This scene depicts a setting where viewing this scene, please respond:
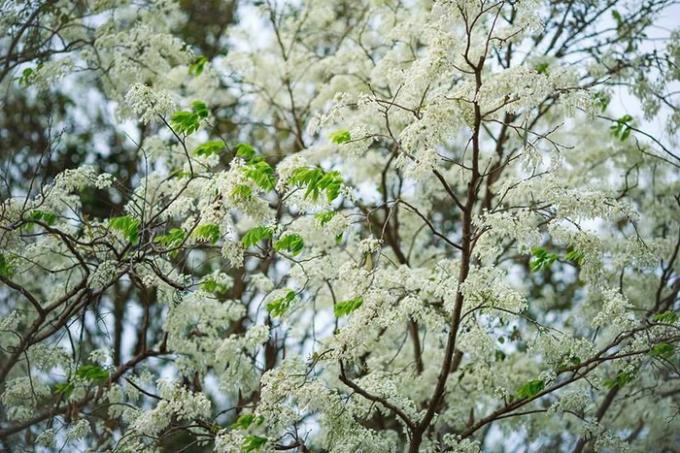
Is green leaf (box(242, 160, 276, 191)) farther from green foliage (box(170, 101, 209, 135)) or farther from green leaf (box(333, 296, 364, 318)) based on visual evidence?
green leaf (box(333, 296, 364, 318))

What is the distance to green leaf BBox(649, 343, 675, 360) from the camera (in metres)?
5.50

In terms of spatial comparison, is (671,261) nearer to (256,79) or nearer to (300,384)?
(300,384)

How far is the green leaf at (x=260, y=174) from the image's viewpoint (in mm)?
5172

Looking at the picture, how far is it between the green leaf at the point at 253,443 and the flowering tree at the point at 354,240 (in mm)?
31

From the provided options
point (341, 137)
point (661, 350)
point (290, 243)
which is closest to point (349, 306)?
point (290, 243)

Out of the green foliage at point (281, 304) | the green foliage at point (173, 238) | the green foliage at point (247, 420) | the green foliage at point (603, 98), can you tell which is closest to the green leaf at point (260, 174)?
the green foliage at point (173, 238)

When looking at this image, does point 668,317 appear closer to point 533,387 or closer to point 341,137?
point 533,387

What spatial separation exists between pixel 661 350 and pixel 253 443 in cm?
302

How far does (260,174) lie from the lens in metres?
5.20

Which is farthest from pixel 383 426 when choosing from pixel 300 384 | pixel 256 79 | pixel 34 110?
pixel 34 110

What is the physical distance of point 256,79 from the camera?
10016 mm

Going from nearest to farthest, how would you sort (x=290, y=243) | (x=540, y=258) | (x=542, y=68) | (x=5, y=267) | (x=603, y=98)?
1. (x=290, y=243)
2. (x=5, y=267)
3. (x=540, y=258)
4. (x=542, y=68)
5. (x=603, y=98)

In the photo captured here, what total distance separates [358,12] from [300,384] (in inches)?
258

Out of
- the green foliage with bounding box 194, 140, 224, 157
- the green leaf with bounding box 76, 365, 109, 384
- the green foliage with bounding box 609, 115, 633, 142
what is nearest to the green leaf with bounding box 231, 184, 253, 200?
the green foliage with bounding box 194, 140, 224, 157
